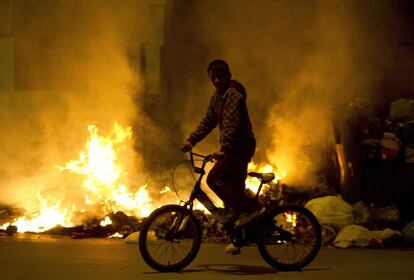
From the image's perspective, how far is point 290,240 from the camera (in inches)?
291

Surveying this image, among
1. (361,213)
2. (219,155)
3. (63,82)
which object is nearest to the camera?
(219,155)

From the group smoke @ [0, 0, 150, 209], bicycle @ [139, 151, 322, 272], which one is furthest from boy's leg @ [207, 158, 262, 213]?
smoke @ [0, 0, 150, 209]

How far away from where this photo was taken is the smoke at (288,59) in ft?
39.3

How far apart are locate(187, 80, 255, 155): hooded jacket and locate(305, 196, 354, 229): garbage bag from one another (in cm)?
289

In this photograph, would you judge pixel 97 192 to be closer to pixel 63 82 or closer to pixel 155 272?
pixel 63 82

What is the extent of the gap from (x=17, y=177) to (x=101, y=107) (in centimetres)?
212

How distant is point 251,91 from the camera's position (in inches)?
511

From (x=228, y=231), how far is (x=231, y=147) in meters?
0.98

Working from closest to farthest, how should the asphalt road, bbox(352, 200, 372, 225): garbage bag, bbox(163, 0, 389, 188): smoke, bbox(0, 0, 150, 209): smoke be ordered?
the asphalt road
bbox(352, 200, 372, 225): garbage bag
bbox(163, 0, 389, 188): smoke
bbox(0, 0, 150, 209): smoke

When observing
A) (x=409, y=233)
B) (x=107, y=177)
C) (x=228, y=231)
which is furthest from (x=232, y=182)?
(x=107, y=177)

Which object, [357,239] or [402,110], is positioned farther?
[402,110]

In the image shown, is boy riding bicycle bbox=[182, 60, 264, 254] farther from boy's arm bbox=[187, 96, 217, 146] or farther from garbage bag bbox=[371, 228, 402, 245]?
garbage bag bbox=[371, 228, 402, 245]

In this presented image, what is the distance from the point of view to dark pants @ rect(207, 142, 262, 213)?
7.16 metres

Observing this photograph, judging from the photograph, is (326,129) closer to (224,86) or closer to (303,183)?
(303,183)
